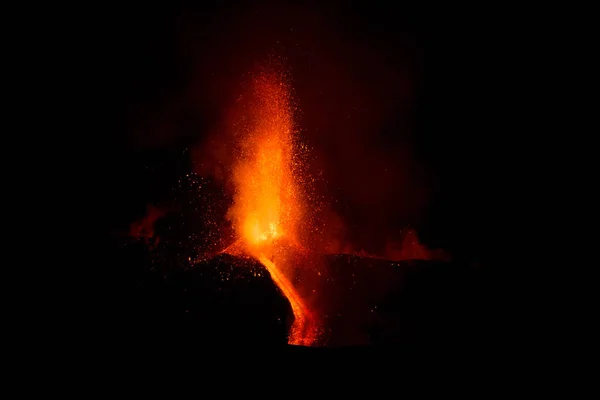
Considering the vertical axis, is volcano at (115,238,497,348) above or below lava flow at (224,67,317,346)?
below

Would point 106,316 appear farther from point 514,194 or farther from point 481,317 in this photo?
point 514,194

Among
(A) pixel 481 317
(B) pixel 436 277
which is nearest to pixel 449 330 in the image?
(A) pixel 481 317

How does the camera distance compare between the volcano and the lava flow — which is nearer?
the volcano

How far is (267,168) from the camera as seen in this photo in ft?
34.3

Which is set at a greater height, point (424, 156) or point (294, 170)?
point (424, 156)

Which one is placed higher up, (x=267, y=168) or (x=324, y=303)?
(x=267, y=168)

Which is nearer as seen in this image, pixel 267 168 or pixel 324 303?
pixel 324 303

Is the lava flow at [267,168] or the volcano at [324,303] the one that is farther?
the lava flow at [267,168]

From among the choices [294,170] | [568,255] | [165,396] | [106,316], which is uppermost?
[294,170]

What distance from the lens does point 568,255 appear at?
29.5 feet

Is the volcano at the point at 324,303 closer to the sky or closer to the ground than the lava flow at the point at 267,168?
closer to the ground

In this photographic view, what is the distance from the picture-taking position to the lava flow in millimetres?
10062

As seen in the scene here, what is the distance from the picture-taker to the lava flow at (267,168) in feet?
33.0

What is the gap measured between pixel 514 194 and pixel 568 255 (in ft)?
5.91
